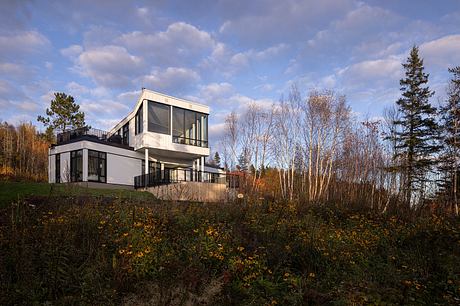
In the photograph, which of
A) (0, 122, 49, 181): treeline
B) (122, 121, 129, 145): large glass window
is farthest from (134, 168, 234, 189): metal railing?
(0, 122, 49, 181): treeline

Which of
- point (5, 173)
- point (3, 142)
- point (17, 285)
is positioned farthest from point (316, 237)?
point (3, 142)

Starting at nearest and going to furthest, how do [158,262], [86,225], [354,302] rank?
[354,302], [158,262], [86,225]

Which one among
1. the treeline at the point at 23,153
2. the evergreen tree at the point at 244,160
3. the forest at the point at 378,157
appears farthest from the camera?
the treeline at the point at 23,153

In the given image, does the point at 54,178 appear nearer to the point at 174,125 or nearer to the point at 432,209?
the point at 174,125

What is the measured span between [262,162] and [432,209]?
15.7 metres

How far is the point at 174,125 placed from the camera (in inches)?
904

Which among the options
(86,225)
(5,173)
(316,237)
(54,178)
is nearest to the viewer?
(86,225)

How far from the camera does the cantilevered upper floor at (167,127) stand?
71.1 feet

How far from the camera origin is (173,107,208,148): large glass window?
23141 millimetres

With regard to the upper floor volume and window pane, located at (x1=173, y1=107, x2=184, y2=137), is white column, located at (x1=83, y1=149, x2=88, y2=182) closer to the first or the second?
the upper floor volume

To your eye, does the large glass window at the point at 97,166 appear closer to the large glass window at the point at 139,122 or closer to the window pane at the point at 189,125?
the large glass window at the point at 139,122

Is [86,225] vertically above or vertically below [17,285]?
above

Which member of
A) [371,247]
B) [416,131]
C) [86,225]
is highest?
[416,131]

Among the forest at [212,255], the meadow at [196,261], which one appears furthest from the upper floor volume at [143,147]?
the meadow at [196,261]
